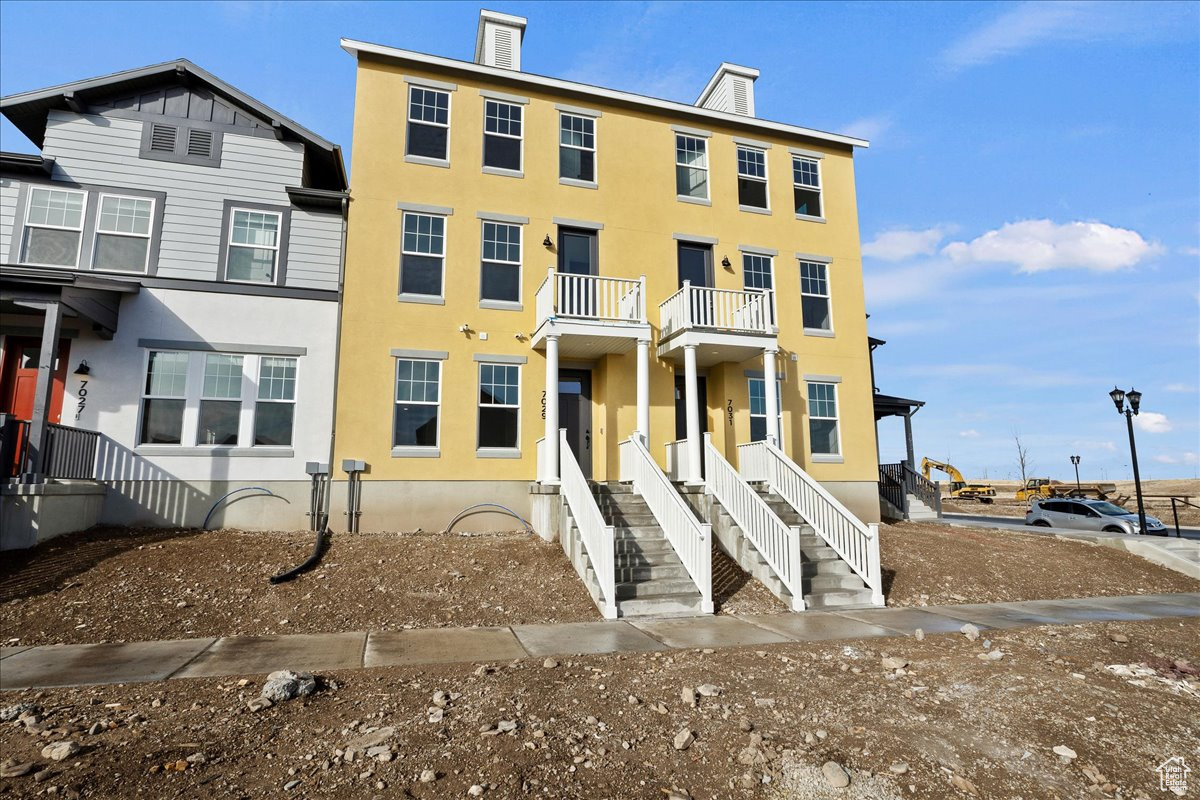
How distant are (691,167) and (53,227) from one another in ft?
44.7

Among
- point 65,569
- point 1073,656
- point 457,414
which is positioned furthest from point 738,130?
point 65,569

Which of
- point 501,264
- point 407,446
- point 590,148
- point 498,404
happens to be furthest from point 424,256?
point 590,148

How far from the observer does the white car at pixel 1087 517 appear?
19.6m

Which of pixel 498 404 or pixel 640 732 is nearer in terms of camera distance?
pixel 640 732

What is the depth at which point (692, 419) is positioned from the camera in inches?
507

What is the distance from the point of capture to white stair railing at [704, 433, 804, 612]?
9336 mm

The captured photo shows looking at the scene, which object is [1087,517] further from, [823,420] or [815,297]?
[815,297]

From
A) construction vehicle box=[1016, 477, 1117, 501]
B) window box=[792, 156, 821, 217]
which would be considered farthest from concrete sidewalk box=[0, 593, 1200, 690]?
construction vehicle box=[1016, 477, 1117, 501]

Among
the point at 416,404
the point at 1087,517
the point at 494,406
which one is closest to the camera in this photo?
the point at 416,404

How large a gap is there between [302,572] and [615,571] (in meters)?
4.69

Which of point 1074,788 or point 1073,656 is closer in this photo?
point 1074,788

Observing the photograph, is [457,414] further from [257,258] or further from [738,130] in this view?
[738,130]

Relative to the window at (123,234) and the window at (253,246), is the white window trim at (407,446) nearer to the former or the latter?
the window at (253,246)

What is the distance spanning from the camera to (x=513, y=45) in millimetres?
A: 15398
